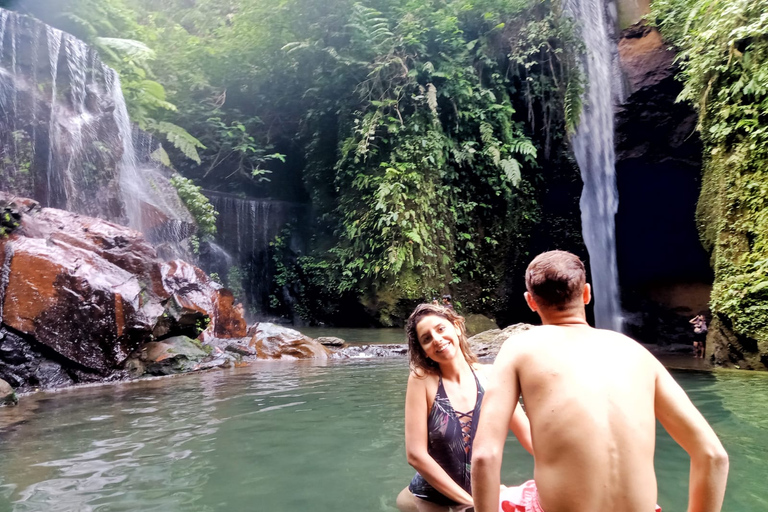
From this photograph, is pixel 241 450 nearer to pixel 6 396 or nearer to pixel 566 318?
pixel 566 318

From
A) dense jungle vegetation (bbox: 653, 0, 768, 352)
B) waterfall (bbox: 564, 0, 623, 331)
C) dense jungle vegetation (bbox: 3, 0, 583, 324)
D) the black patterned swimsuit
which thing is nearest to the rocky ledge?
dense jungle vegetation (bbox: 3, 0, 583, 324)

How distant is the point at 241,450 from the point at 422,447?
7.14 ft

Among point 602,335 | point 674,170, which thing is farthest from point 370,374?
point 674,170

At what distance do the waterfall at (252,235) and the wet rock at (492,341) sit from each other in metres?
9.56

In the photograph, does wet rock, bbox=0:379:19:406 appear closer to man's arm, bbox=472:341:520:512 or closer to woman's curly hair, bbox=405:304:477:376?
woman's curly hair, bbox=405:304:477:376

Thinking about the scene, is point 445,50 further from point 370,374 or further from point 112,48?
point 370,374

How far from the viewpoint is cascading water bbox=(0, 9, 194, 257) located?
10273mm

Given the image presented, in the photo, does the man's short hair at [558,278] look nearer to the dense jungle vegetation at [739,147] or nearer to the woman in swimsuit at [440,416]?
the woman in swimsuit at [440,416]

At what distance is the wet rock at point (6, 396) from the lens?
18.0ft

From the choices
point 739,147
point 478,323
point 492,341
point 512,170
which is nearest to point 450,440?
point 492,341

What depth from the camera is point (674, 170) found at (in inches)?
643

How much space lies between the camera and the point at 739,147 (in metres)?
8.96

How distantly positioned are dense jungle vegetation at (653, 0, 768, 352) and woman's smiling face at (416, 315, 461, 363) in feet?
25.0

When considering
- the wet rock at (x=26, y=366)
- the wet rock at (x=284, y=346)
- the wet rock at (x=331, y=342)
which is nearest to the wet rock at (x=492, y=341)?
the wet rock at (x=331, y=342)
